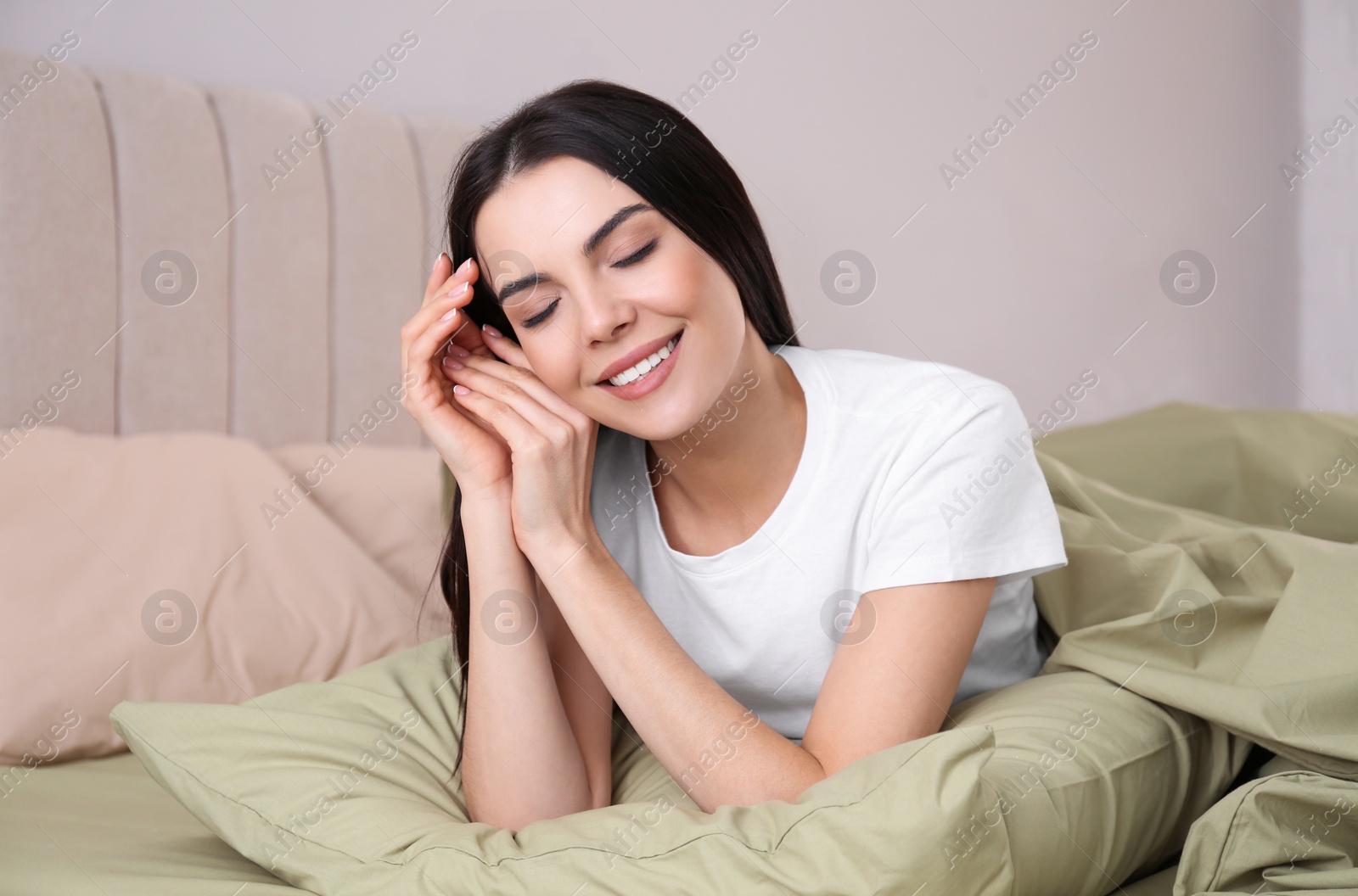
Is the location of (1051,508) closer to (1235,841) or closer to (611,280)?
(1235,841)

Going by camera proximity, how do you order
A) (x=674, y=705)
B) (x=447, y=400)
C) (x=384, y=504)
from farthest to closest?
(x=384, y=504) < (x=447, y=400) < (x=674, y=705)

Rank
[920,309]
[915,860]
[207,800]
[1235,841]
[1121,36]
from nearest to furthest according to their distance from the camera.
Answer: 1. [915,860]
2. [1235,841]
3. [207,800]
4. [920,309]
5. [1121,36]

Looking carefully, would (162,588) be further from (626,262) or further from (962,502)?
(962,502)

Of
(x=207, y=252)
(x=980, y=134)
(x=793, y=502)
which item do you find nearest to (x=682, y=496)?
(x=793, y=502)

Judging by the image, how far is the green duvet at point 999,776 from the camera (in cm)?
67

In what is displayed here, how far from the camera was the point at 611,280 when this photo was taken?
103 cm

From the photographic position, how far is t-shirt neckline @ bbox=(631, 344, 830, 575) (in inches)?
43.8

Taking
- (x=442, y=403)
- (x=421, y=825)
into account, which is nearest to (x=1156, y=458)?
(x=442, y=403)

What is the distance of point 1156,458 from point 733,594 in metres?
0.88

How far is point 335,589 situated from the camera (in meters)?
1.43

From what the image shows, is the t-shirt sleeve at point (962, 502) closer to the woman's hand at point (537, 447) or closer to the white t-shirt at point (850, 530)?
the white t-shirt at point (850, 530)

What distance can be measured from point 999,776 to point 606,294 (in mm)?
579

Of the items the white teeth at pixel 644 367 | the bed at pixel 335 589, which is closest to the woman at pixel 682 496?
the white teeth at pixel 644 367

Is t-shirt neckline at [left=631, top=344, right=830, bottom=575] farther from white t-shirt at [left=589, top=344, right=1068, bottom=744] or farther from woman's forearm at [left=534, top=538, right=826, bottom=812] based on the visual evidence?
woman's forearm at [left=534, top=538, right=826, bottom=812]
